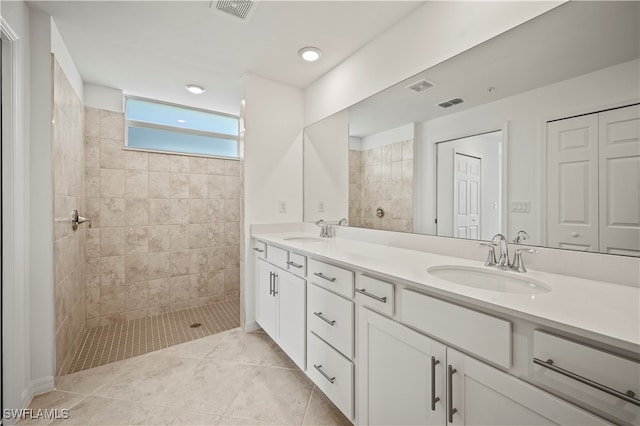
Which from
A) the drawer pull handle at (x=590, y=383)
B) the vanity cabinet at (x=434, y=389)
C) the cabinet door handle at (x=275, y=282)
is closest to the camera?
the drawer pull handle at (x=590, y=383)

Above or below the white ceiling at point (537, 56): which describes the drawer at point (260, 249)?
below

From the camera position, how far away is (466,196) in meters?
1.50

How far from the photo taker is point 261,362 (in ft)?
6.64

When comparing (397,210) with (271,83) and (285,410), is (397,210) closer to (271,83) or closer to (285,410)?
(285,410)

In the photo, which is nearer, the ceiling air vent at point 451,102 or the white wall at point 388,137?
the ceiling air vent at point 451,102

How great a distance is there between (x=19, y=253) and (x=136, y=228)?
4.44 feet

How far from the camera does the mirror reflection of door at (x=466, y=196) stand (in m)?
1.45

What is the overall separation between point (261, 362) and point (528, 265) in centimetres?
182

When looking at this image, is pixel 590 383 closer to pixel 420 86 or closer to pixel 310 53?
pixel 420 86

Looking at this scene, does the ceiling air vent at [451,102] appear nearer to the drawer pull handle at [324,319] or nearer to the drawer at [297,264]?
the drawer at [297,264]

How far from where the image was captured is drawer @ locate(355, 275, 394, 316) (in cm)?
113

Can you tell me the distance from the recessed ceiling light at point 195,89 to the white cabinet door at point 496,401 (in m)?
2.98

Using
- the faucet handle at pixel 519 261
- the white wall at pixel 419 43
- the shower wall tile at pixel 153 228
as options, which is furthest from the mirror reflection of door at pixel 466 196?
the shower wall tile at pixel 153 228

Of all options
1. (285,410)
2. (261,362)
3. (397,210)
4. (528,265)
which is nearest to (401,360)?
(528,265)
